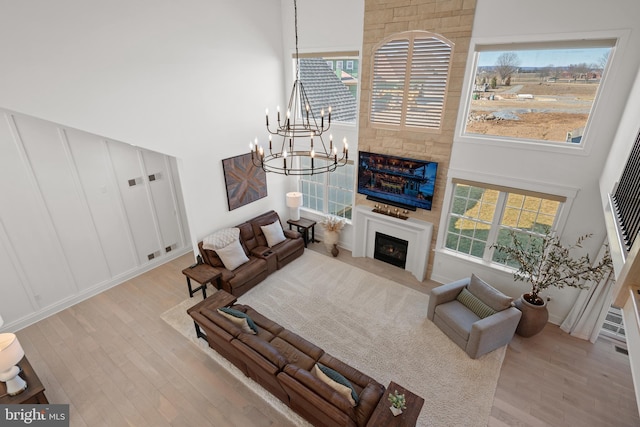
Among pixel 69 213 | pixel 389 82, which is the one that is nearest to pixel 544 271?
pixel 389 82

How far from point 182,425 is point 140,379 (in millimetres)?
1014

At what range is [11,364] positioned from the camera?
11.1ft

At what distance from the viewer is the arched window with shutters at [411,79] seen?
504cm

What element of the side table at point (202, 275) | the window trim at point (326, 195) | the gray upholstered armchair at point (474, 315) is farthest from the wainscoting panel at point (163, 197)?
the gray upholstered armchair at point (474, 315)

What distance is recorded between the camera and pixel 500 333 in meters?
4.47

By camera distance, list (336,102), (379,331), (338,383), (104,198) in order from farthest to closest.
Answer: (336,102) < (104,198) < (379,331) < (338,383)

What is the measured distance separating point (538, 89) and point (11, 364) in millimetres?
7415

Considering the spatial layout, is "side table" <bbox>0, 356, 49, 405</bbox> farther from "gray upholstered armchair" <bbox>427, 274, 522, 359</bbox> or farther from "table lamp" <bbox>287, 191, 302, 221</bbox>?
"gray upholstered armchair" <bbox>427, 274, 522, 359</bbox>

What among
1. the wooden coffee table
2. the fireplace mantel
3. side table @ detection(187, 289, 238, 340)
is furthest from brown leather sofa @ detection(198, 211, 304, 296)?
the wooden coffee table

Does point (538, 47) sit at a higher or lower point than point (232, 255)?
higher

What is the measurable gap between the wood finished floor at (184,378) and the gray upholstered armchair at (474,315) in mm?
486

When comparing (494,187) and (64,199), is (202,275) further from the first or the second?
(494,187)

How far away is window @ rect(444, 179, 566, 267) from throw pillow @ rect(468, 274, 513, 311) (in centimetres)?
88

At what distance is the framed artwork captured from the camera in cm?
630
